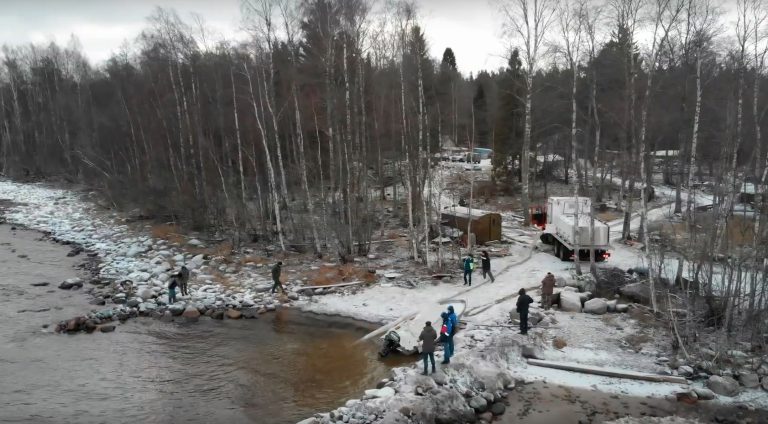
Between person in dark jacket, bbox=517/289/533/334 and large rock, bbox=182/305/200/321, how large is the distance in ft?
34.9

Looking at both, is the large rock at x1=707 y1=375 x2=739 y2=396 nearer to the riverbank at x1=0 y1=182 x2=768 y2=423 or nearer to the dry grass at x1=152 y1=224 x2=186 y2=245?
the riverbank at x1=0 y1=182 x2=768 y2=423

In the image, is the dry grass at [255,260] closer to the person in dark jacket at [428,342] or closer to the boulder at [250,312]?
the boulder at [250,312]

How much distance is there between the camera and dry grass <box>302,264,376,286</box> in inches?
774

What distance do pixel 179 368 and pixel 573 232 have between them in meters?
14.7

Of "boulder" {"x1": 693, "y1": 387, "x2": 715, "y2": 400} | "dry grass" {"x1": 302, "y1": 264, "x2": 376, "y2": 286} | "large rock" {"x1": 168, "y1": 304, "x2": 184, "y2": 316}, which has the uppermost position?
"dry grass" {"x1": 302, "y1": 264, "x2": 376, "y2": 286}

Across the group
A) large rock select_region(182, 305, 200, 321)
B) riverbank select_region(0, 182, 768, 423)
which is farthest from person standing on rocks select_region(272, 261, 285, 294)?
large rock select_region(182, 305, 200, 321)

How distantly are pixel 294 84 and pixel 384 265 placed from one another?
8.66 metres

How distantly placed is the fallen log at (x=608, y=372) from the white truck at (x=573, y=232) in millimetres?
6966

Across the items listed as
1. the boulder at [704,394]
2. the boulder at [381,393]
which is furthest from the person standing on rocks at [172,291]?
the boulder at [704,394]

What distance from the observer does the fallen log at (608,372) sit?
11703 millimetres

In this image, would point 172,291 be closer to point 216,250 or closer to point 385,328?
point 216,250

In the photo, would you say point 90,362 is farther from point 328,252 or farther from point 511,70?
point 511,70

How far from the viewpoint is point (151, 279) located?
2073 cm

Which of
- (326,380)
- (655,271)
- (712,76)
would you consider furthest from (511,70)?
(326,380)
